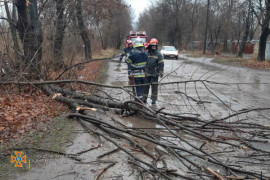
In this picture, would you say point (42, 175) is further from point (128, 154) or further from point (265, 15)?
point (265, 15)

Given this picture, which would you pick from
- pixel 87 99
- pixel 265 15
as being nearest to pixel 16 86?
pixel 87 99

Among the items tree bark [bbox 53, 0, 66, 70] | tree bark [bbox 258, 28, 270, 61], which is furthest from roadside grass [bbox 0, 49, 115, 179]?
tree bark [bbox 258, 28, 270, 61]

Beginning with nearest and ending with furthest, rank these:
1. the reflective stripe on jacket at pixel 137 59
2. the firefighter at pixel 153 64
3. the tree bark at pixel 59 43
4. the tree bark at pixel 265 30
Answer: the firefighter at pixel 153 64, the reflective stripe on jacket at pixel 137 59, the tree bark at pixel 59 43, the tree bark at pixel 265 30

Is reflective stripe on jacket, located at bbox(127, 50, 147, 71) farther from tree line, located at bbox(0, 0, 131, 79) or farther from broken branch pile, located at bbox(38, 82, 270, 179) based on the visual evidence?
tree line, located at bbox(0, 0, 131, 79)

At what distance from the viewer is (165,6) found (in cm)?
5162

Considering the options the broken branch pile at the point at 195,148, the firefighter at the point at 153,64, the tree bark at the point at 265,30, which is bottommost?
the broken branch pile at the point at 195,148

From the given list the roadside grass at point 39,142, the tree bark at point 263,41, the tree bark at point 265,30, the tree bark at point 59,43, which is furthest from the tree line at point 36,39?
the tree bark at point 263,41

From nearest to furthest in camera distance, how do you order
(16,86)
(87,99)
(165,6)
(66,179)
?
1. (66,179)
2. (87,99)
3. (16,86)
4. (165,6)

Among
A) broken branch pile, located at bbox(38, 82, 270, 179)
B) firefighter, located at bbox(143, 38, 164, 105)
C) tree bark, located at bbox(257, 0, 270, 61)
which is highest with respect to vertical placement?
tree bark, located at bbox(257, 0, 270, 61)

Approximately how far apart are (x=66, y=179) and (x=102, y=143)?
1185 millimetres

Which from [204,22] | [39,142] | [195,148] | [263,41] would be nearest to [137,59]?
[39,142]

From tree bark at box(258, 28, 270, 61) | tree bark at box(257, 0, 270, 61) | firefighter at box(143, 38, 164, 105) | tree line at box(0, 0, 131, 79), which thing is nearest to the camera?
firefighter at box(143, 38, 164, 105)

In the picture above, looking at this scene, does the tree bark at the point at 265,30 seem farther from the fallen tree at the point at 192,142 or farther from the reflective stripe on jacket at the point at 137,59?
the fallen tree at the point at 192,142

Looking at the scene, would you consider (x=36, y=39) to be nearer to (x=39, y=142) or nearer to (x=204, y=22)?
(x=39, y=142)
